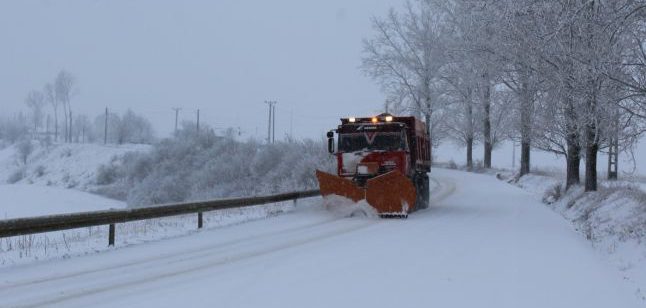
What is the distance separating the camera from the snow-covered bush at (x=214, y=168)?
33097 millimetres

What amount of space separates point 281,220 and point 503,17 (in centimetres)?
726

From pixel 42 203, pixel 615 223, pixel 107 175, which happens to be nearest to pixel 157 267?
pixel 615 223

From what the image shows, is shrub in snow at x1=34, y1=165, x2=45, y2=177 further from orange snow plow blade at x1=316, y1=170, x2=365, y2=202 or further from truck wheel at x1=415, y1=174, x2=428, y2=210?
orange snow plow blade at x1=316, y1=170, x2=365, y2=202

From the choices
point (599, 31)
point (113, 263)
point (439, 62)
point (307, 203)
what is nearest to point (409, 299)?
point (113, 263)

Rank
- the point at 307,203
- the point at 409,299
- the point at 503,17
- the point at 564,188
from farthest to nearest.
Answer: the point at 564,188 → the point at 307,203 → the point at 503,17 → the point at 409,299

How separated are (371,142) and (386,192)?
72.0 inches

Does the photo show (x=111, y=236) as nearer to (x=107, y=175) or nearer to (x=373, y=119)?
(x=373, y=119)

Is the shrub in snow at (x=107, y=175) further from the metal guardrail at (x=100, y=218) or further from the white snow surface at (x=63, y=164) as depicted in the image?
the metal guardrail at (x=100, y=218)

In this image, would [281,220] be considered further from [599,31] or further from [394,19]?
[394,19]

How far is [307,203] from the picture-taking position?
68.2 feet

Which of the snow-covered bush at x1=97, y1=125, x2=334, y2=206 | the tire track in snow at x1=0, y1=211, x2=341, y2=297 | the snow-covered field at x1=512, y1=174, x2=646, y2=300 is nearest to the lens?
the tire track in snow at x1=0, y1=211, x2=341, y2=297

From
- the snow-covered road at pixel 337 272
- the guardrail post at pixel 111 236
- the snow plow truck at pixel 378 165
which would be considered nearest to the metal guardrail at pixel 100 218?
the guardrail post at pixel 111 236

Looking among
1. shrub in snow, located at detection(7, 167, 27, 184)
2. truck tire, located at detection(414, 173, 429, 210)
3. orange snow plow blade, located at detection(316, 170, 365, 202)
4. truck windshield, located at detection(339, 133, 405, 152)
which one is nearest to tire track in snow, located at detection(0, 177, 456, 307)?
orange snow plow blade, located at detection(316, 170, 365, 202)

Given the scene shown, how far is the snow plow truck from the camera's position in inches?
662
